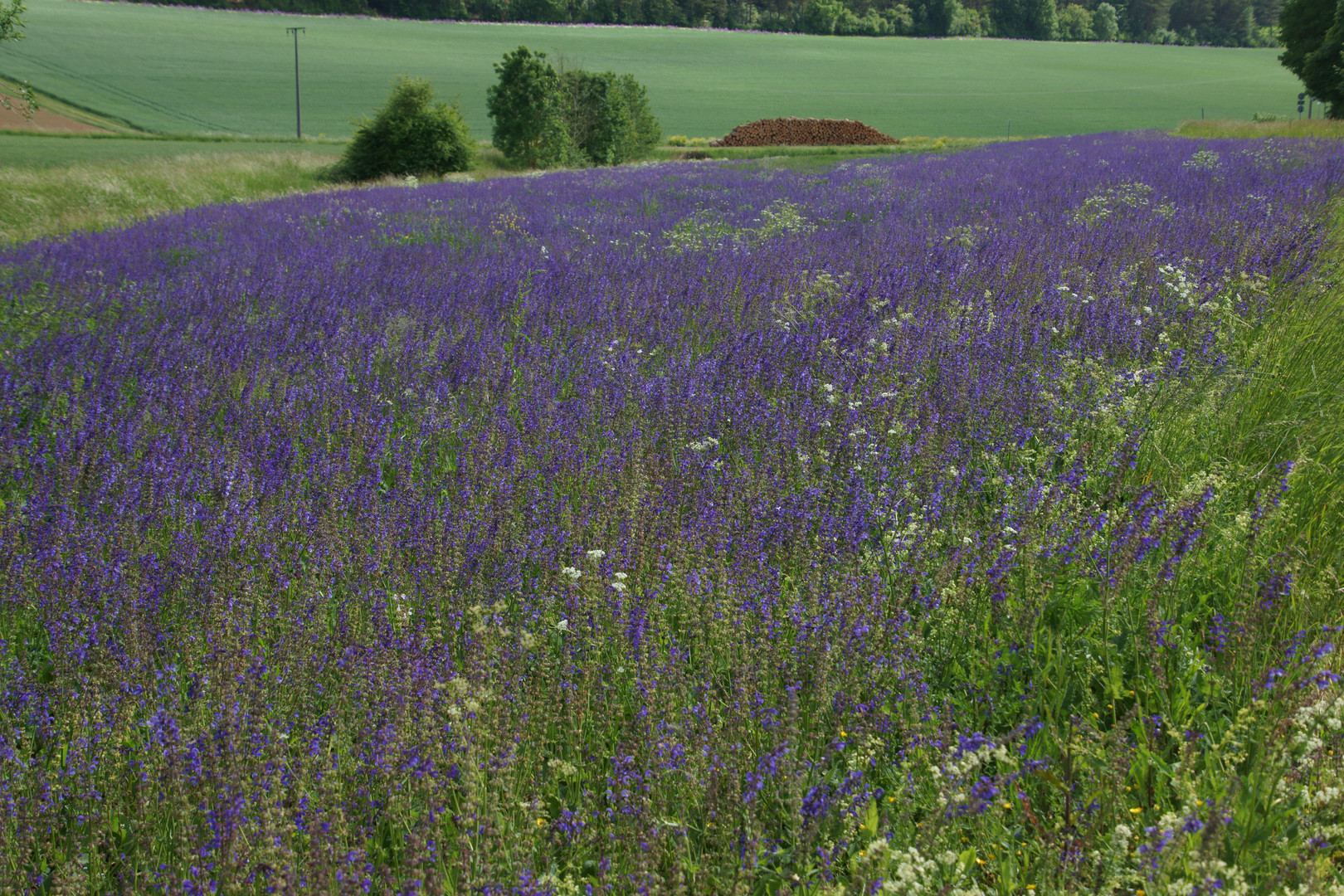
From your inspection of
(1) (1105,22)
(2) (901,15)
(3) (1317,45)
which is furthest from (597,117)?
(1) (1105,22)

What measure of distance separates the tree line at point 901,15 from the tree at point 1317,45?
2004 inches

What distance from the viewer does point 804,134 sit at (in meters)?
41.1

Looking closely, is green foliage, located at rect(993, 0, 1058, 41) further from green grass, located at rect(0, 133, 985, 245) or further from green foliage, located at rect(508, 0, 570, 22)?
green grass, located at rect(0, 133, 985, 245)

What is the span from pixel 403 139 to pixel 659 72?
36569 mm

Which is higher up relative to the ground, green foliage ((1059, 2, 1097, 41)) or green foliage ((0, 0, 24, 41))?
green foliage ((1059, 2, 1097, 41))

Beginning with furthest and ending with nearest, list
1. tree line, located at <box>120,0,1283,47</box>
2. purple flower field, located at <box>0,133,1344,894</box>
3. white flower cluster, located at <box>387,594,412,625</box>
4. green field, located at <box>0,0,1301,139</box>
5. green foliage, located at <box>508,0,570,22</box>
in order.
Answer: green foliage, located at <box>508,0,570,22</box>, tree line, located at <box>120,0,1283,47</box>, green field, located at <box>0,0,1301,139</box>, white flower cluster, located at <box>387,594,412,625</box>, purple flower field, located at <box>0,133,1344,894</box>

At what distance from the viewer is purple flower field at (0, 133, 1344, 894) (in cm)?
171

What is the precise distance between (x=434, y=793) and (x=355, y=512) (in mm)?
1761

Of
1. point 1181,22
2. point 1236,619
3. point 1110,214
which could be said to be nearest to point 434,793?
point 1236,619

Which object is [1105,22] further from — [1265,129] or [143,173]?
[143,173]

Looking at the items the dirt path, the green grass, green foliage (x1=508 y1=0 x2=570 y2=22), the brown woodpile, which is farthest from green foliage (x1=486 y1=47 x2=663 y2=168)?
green foliage (x1=508 y1=0 x2=570 y2=22)

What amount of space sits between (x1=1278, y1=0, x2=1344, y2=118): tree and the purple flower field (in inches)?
1577

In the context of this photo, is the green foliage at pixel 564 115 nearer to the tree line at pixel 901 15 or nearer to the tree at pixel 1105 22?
the tree line at pixel 901 15

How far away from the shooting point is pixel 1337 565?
2.51m
